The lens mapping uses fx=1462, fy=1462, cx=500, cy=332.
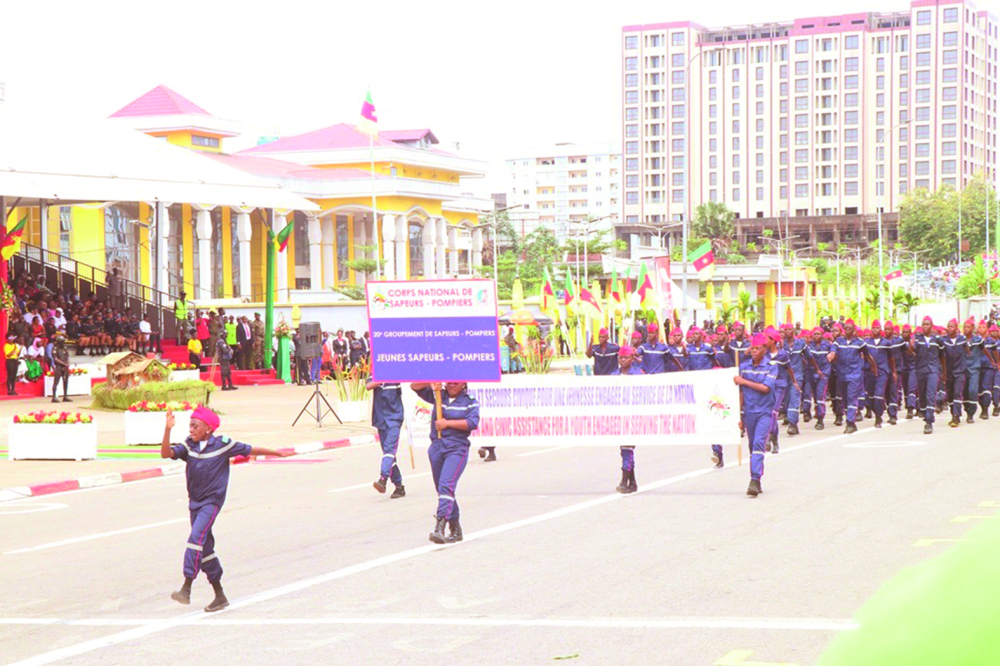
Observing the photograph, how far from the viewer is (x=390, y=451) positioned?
16.1 m

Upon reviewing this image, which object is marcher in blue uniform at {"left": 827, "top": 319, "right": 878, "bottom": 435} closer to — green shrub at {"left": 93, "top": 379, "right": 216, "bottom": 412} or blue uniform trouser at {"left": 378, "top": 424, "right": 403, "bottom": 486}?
blue uniform trouser at {"left": 378, "top": 424, "right": 403, "bottom": 486}

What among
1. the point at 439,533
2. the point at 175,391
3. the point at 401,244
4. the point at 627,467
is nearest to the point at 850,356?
the point at 627,467

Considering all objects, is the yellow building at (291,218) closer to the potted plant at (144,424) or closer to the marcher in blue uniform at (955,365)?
the potted plant at (144,424)

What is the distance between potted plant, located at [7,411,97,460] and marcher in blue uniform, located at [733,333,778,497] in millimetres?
11329

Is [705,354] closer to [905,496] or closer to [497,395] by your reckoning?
[497,395]

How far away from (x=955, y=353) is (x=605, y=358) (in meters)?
Answer: 8.92

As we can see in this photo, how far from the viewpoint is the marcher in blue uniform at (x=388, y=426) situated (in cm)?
1608

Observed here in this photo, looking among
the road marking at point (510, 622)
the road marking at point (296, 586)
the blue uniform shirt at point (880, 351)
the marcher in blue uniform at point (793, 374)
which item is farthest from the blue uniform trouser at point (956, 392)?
the road marking at point (510, 622)

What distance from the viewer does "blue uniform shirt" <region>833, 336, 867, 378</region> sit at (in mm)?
24875

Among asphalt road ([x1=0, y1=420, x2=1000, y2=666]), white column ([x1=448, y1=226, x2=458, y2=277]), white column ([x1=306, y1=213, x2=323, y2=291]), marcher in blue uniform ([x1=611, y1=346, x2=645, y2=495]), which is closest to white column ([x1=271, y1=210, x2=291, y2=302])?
white column ([x1=306, y1=213, x2=323, y2=291])

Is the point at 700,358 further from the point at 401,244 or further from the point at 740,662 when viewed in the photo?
the point at 401,244

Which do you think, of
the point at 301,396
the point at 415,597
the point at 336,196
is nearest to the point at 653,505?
the point at 415,597

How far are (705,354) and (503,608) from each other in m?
14.9

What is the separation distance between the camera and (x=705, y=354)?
23.8m
